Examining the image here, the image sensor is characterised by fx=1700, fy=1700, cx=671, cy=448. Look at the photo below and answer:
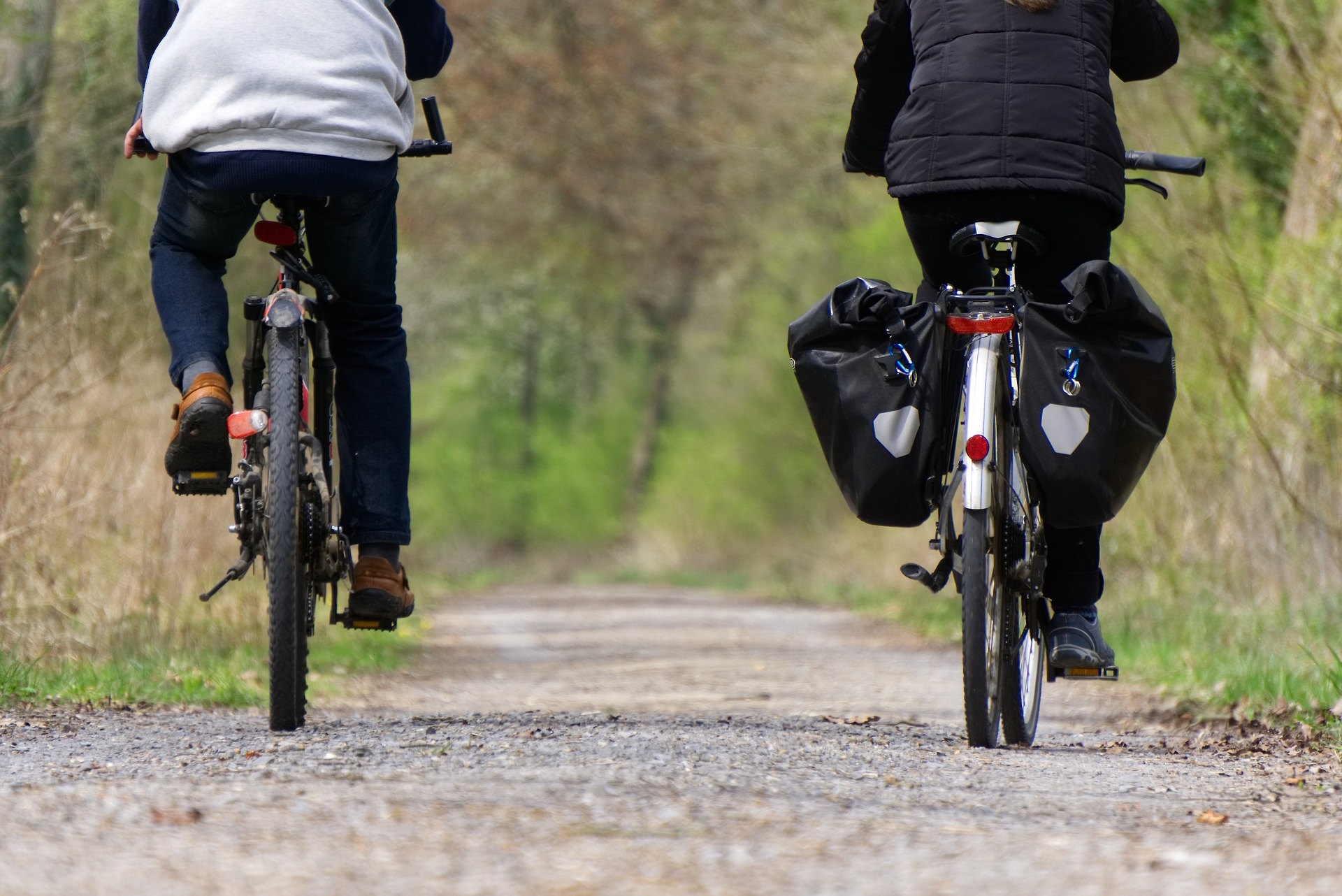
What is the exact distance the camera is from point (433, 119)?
3945 millimetres

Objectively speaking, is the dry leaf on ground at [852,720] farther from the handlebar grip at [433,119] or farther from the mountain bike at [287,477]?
the handlebar grip at [433,119]

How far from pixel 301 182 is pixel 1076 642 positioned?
1.96m

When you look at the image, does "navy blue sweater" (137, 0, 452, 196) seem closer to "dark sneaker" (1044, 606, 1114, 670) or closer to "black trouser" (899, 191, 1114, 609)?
"black trouser" (899, 191, 1114, 609)

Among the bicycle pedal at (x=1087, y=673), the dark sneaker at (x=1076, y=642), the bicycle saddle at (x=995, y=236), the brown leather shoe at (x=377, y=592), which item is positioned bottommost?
the bicycle pedal at (x=1087, y=673)

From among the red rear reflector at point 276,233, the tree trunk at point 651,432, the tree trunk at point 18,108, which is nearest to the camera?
the red rear reflector at point 276,233

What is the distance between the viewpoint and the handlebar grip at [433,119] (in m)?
3.91

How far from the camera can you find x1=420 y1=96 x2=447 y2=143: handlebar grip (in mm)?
3910

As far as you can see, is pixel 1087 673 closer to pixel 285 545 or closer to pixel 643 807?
pixel 643 807

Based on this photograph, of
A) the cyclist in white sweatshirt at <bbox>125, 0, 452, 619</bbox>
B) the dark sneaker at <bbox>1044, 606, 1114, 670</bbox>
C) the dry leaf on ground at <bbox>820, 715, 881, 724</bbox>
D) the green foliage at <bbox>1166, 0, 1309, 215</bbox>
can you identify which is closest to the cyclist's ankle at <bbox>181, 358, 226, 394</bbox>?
the cyclist in white sweatshirt at <bbox>125, 0, 452, 619</bbox>

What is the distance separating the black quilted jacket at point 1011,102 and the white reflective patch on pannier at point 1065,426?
446 millimetres

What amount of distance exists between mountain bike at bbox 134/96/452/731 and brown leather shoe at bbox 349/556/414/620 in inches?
0.9

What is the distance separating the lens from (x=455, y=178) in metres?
16.7

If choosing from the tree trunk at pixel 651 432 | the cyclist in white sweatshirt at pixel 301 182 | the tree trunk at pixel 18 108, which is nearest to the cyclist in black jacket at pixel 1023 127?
the cyclist in white sweatshirt at pixel 301 182

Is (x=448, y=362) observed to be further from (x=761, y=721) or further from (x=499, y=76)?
(x=761, y=721)
